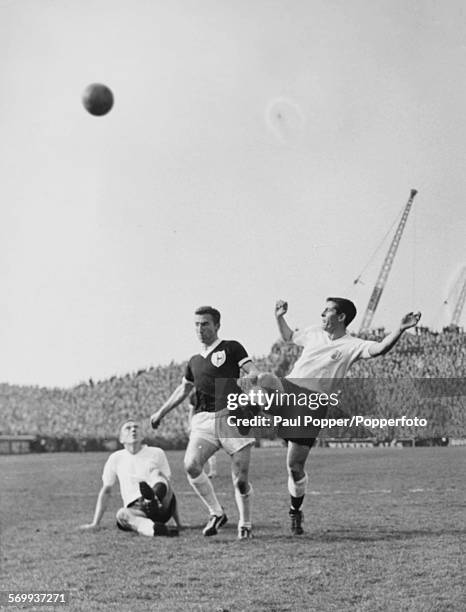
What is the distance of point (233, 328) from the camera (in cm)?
446

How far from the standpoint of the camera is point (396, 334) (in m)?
3.21

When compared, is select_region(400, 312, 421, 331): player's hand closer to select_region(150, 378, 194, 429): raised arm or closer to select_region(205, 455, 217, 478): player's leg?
select_region(150, 378, 194, 429): raised arm

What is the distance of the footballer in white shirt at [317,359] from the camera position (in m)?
3.72

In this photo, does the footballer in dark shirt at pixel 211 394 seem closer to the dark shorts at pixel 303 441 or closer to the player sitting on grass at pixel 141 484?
the dark shorts at pixel 303 441

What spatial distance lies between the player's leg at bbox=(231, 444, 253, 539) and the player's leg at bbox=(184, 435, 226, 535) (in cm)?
13

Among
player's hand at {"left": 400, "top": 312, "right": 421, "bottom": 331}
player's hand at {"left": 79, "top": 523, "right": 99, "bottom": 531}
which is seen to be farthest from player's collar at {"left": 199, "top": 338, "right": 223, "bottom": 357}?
player's hand at {"left": 79, "top": 523, "right": 99, "bottom": 531}

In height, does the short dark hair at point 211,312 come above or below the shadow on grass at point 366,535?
above

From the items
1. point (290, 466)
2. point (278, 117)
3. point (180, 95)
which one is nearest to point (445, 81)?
point (278, 117)

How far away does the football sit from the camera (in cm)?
501

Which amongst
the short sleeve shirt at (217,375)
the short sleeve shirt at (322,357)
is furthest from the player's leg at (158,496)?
the short sleeve shirt at (322,357)

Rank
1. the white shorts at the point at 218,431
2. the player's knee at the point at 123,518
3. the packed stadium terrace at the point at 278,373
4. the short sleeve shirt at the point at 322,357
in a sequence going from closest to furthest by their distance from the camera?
1. the short sleeve shirt at the point at 322,357
2. the white shorts at the point at 218,431
3. the packed stadium terrace at the point at 278,373
4. the player's knee at the point at 123,518

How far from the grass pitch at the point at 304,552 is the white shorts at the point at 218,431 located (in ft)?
2.32

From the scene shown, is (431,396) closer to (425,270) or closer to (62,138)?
(425,270)

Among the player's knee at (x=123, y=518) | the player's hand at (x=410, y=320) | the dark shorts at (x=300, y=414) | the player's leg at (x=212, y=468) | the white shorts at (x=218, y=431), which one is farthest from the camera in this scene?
the player's knee at (x=123, y=518)
